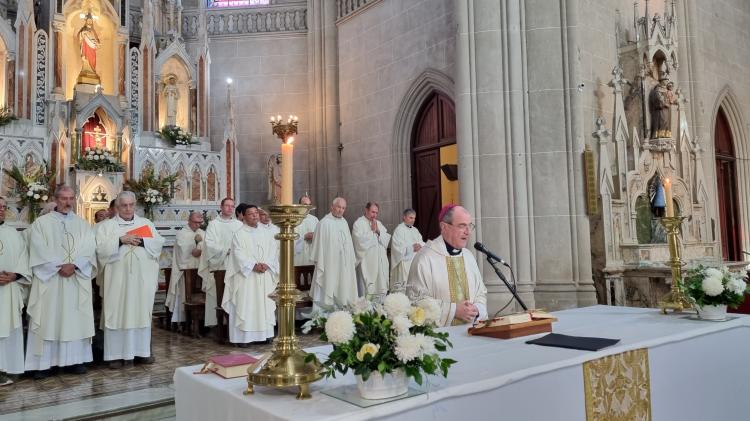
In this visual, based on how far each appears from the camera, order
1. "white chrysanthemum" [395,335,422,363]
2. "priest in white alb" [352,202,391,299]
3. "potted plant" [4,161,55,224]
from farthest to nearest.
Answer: "potted plant" [4,161,55,224] → "priest in white alb" [352,202,391,299] → "white chrysanthemum" [395,335,422,363]

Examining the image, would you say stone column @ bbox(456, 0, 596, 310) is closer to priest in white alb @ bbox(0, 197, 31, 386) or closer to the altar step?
the altar step

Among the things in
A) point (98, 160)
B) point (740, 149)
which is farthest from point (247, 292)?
point (740, 149)

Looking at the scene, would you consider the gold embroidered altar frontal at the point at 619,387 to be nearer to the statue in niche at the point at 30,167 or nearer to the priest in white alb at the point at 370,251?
the priest in white alb at the point at 370,251

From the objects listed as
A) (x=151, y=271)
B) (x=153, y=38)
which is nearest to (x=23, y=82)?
(x=153, y=38)

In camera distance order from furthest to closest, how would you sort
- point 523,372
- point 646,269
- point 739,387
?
1. point 646,269
2. point 739,387
3. point 523,372

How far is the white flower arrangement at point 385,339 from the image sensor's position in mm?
A: 1997

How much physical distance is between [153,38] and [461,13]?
8101mm

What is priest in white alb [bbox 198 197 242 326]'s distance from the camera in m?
7.83

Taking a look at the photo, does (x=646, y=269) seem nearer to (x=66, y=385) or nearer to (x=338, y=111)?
(x=66, y=385)

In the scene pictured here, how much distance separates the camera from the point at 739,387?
134 inches

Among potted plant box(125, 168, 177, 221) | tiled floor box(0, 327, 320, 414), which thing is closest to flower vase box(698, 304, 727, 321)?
tiled floor box(0, 327, 320, 414)

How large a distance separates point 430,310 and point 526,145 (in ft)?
18.6

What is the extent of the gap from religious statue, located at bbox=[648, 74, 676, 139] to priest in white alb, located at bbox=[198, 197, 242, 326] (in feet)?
20.1

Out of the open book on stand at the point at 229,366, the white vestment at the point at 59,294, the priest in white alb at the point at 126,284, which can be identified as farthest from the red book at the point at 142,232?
the open book on stand at the point at 229,366
